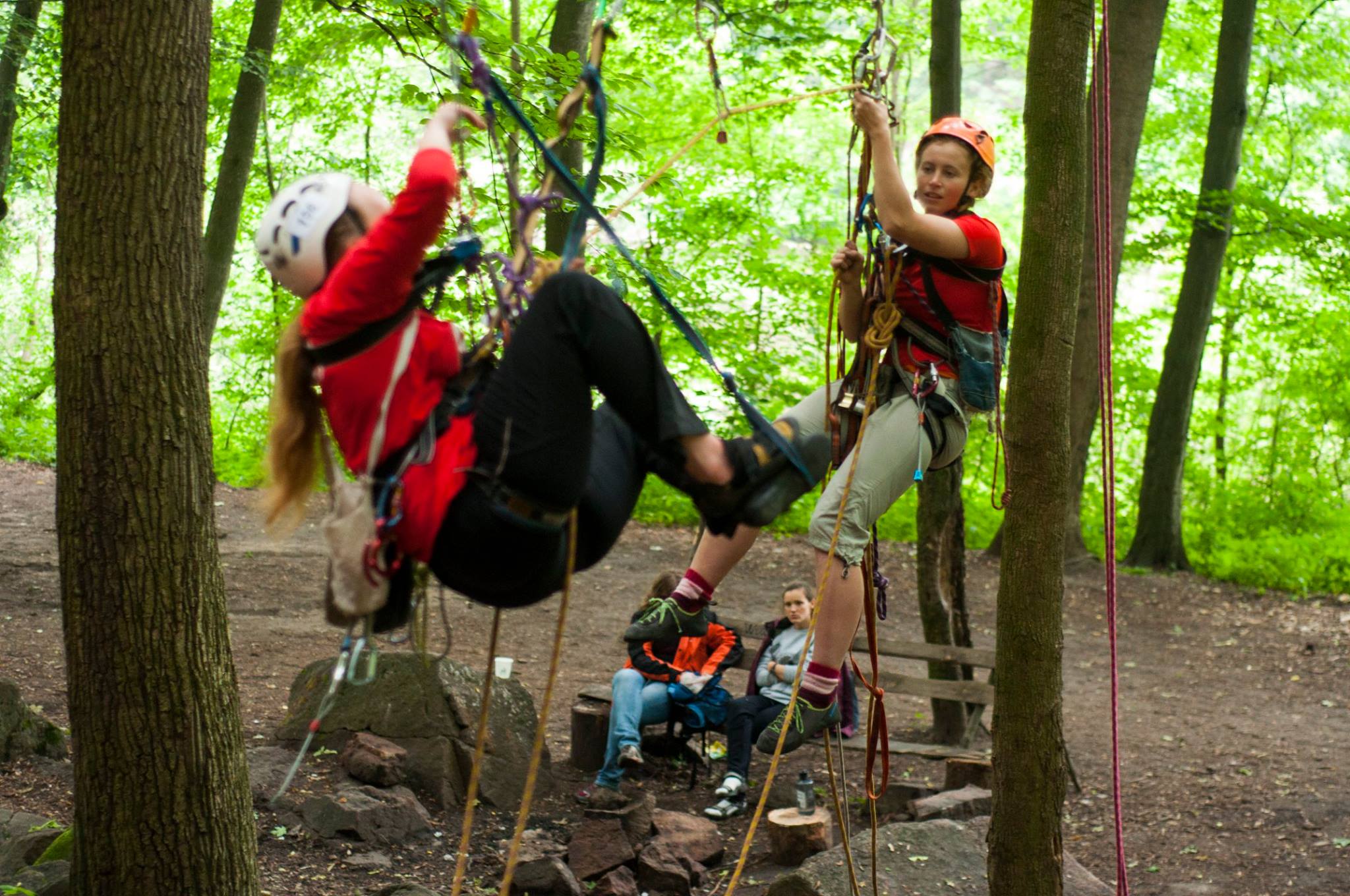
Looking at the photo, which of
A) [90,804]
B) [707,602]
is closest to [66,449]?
[90,804]

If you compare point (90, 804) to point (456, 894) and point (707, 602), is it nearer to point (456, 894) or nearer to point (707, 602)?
point (456, 894)

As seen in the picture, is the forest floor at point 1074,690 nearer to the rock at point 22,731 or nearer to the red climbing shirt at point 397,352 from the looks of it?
the rock at point 22,731

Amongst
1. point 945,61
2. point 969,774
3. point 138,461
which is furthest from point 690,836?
point 945,61

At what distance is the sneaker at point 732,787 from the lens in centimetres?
692

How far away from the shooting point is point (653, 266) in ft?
22.4

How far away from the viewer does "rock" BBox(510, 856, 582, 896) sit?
213 inches

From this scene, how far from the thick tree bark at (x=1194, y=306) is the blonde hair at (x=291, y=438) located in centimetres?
1128

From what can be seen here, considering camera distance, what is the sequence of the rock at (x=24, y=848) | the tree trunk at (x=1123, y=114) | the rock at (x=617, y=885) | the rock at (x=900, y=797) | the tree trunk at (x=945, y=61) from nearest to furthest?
1. the rock at (x=24, y=848)
2. the rock at (x=617, y=885)
3. the rock at (x=900, y=797)
4. the tree trunk at (x=945, y=61)
5. the tree trunk at (x=1123, y=114)

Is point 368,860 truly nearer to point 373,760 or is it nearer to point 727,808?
point 373,760

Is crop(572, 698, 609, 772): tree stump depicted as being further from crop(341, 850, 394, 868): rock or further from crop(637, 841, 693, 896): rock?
crop(341, 850, 394, 868): rock

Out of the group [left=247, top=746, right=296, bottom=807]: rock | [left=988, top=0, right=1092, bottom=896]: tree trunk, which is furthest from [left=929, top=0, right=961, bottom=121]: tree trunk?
[left=247, top=746, right=296, bottom=807]: rock

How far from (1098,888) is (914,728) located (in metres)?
3.20

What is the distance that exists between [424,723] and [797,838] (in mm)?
2003

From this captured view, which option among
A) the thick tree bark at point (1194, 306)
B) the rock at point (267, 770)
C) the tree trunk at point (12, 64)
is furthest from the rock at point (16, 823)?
the thick tree bark at point (1194, 306)
